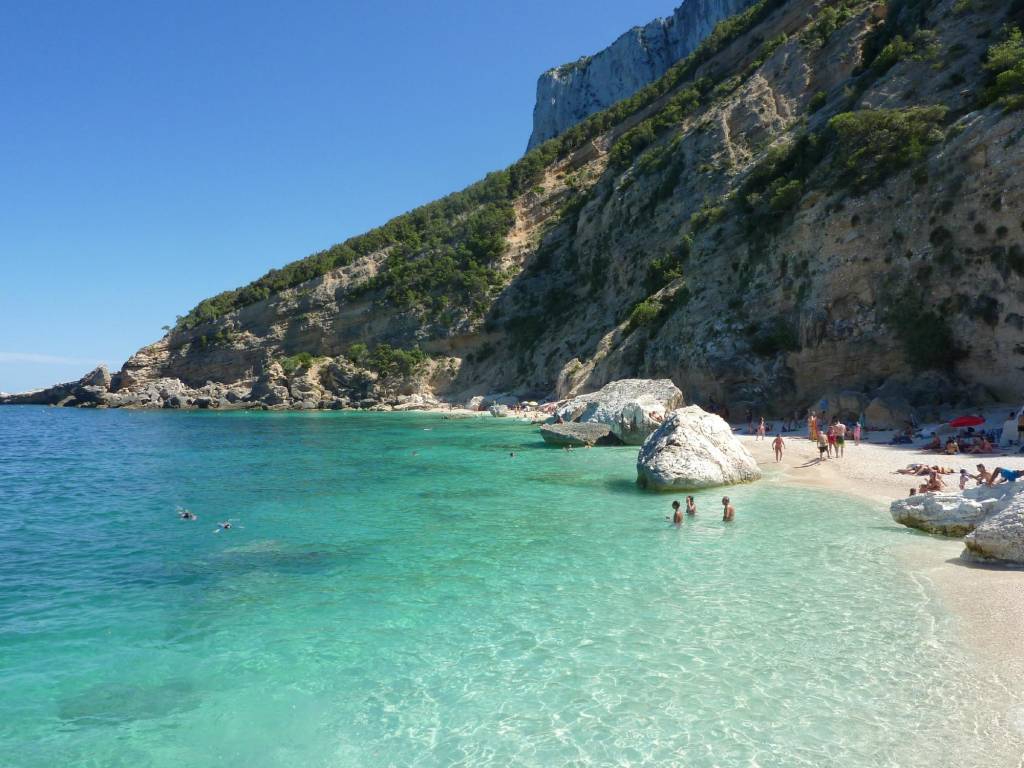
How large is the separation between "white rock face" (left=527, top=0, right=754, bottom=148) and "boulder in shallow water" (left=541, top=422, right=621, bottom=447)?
75662 millimetres

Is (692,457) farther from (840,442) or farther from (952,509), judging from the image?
(840,442)

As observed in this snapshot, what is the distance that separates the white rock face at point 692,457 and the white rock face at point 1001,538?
7.54m

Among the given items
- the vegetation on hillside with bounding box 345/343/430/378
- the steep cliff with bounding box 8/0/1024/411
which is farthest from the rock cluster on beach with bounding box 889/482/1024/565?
the vegetation on hillside with bounding box 345/343/430/378

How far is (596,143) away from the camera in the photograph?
7100cm

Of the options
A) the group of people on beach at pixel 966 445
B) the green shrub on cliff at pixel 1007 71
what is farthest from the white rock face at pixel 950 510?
the green shrub on cliff at pixel 1007 71

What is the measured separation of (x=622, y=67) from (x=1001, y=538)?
109 meters

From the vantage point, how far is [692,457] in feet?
59.2

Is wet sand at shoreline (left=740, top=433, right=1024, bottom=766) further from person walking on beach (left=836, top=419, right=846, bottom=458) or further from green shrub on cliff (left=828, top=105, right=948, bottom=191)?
green shrub on cliff (left=828, top=105, right=948, bottom=191)

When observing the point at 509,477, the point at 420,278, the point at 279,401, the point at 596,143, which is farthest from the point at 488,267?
the point at 509,477

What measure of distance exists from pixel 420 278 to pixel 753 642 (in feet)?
209

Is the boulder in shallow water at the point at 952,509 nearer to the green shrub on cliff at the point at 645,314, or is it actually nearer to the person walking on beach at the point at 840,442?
the person walking on beach at the point at 840,442

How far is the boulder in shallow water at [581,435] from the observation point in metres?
28.7

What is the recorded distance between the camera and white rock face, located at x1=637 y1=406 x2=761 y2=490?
17.7 meters

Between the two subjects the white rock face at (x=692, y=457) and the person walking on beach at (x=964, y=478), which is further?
the white rock face at (x=692, y=457)
